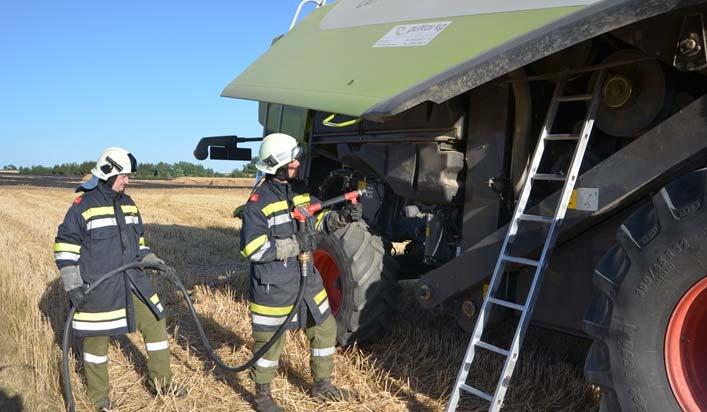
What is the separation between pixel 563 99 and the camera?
3393 millimetres

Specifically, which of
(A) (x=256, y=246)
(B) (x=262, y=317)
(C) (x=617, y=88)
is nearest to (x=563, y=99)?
(C) (x=617, y=88)

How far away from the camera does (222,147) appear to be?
22.8ft

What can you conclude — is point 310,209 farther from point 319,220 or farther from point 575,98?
point 575,98

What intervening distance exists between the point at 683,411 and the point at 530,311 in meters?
0.88

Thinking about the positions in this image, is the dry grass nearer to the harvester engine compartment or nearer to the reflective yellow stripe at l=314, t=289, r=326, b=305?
the reflective yellow stripe at l=314, t=289, r=326, b=305

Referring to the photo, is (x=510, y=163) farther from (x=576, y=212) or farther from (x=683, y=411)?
(x=683, y=411)

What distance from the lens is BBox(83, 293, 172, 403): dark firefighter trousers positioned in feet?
13.2

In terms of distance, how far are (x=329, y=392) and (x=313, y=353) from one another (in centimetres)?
27

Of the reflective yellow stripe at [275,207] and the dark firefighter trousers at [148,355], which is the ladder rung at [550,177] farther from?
the dark firefighter trousers at [148,355]

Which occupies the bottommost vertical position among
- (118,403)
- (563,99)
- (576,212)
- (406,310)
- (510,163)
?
(118,403)

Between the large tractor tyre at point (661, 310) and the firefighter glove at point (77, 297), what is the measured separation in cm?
292

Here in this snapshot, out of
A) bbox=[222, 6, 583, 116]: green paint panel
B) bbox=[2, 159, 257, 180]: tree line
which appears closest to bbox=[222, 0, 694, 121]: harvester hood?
bbox=[222, 6, 583, 116]: green paint panel

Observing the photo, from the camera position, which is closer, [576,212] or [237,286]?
[576,212]

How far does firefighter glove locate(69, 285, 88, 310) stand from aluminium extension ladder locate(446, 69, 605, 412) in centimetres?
226
